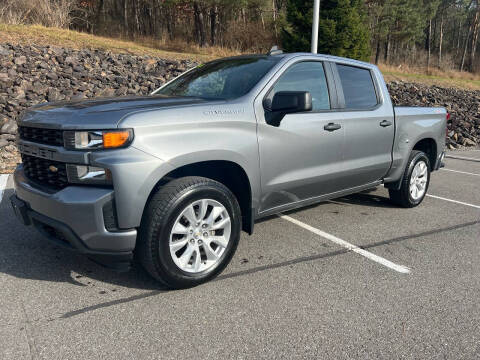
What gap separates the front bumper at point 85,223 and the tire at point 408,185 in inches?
153

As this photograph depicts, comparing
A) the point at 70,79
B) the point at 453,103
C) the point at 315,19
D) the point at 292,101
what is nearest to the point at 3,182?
the point at 292,101

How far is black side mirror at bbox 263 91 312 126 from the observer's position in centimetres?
328

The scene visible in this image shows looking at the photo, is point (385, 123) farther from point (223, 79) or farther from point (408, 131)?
point (223, 79)

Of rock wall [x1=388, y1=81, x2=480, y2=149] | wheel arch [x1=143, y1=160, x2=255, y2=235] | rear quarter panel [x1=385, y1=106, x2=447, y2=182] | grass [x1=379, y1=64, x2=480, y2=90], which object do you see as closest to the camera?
wheel arch [x1=143, y1=160, x2=255, y2=235]

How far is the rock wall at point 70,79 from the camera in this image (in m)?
10.1

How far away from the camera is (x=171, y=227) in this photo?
2.93 m

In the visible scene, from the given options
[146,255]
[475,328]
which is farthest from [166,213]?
[475,328]

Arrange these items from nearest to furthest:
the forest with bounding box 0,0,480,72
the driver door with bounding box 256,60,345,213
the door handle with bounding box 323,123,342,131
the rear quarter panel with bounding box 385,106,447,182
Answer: the driver door with bounding box 256,60,345,213
the door handle with bounding box 323,123,342,131
the rear quarter panel with bounding box 385,106,447,182
the forest with bounding box 0,0,480,72

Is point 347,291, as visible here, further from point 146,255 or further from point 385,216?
point 385,216

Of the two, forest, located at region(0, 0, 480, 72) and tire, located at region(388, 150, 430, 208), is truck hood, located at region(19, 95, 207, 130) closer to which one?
tire, located at region(388, 150, 430, 208)

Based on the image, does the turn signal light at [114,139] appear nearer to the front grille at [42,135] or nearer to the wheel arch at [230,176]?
the front grille at [42,135]

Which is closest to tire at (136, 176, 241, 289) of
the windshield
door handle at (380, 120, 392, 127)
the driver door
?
the driver door

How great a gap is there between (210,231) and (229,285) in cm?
47

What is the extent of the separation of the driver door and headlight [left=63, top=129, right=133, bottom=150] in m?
1.19
